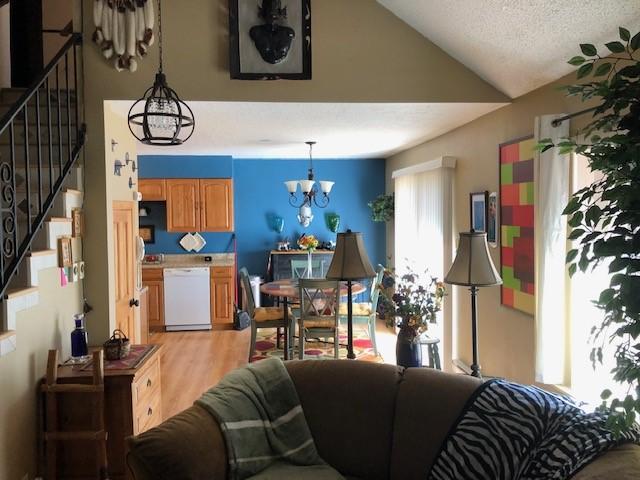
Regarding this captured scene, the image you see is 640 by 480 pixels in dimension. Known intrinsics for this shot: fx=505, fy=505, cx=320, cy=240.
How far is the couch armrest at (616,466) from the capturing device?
62.4 inches

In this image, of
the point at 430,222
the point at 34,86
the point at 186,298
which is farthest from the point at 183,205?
the point at 34,86

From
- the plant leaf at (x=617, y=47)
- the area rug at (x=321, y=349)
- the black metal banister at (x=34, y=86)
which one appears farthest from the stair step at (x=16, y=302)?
the area rug at (x=321, y=349)

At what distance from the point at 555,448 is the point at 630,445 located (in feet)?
0.78

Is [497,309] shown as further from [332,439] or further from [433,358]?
[332,439]

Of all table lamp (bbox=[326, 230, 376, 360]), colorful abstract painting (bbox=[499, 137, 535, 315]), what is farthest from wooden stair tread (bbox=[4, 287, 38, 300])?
colorful abstract painting (bbox=[499, 137, 535, 315])

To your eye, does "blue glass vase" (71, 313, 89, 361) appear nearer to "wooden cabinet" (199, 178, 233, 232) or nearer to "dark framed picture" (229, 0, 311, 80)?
"dark framed picture" (229, 0, 311, 80)

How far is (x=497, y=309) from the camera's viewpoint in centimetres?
365

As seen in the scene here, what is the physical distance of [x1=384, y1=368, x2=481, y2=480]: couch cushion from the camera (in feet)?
7.22

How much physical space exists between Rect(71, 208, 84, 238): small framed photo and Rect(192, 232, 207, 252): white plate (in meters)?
3.83

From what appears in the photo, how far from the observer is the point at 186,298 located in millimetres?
6719

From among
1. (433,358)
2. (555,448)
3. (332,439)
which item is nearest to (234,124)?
(433,358)

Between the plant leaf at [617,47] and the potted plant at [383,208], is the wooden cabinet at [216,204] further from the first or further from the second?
the plant leaf at [617,47]

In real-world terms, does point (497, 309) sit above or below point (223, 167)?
below

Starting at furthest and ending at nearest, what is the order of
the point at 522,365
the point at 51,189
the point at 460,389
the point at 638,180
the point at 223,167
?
1. the point at 223,167
2. the point at 522,365
3. the point at 51,189
4. the point at 460,389
5. the point at 638,180
